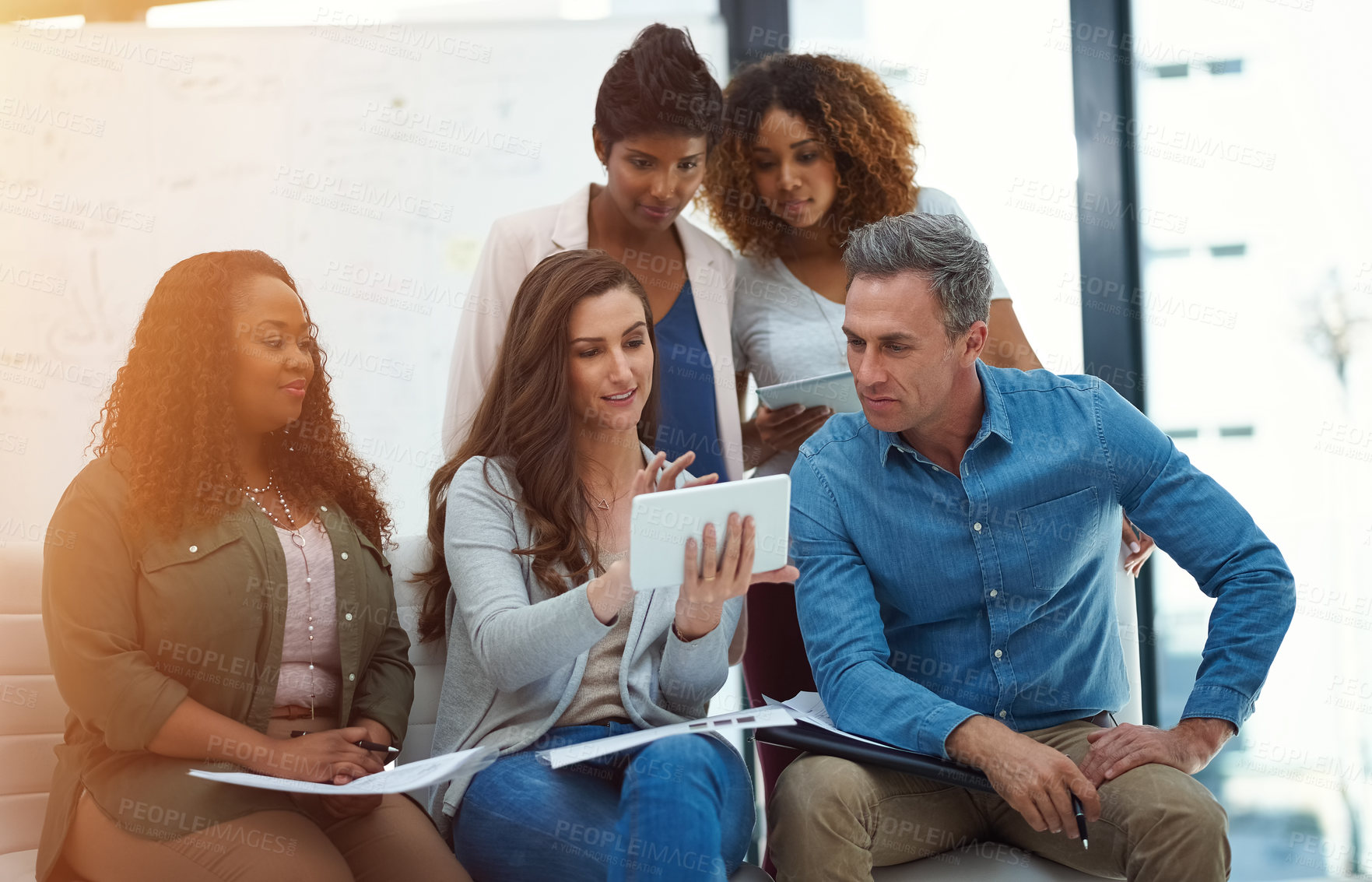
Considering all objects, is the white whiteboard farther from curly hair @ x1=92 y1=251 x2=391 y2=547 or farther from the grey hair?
the grey hair

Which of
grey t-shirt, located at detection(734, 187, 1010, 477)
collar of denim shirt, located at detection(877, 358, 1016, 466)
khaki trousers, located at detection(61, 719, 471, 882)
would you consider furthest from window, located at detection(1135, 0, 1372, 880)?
khaki trousers, located at detection(61, 719, 471, 882)

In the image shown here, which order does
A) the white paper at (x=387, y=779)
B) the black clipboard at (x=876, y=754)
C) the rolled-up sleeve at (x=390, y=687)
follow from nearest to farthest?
the white paper at (x=387, y=779) → the black clipboard at (x=876, y=754) → the rolled-up sleeve at (x=390, y=687)

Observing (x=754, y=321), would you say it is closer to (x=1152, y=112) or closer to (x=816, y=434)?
(x=816, y=434)

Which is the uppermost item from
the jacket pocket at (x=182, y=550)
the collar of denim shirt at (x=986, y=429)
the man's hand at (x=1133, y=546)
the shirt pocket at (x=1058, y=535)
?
the collar of denim shirt at (x=986, y=429)

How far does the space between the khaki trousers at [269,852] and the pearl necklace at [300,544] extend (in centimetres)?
9

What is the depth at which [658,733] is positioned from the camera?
5.39 feet

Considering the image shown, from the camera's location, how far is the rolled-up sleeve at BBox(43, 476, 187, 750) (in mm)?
1581

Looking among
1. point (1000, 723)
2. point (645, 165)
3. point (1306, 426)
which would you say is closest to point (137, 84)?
point (645, 165)

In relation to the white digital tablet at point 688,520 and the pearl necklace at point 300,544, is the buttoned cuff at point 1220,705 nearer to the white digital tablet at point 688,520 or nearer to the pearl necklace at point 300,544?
the white digital tablet at point 688,520

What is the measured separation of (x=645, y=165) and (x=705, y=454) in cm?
62

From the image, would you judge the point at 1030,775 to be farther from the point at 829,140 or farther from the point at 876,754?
the point at 829,140

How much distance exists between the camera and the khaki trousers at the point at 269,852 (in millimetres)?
1552

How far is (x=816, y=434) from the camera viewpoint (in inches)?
81.0

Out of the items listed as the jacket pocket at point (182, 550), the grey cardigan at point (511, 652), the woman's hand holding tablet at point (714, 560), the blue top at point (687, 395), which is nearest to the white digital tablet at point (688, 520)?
the woman's hand holding tablet at point (714, 560)
